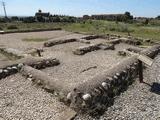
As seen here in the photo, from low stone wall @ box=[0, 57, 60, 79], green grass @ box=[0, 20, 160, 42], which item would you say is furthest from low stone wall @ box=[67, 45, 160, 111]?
green grass @ box=[0, 20, 160, 42]

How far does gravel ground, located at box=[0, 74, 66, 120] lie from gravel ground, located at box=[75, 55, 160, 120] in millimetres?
1232

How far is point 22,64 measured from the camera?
1271cm

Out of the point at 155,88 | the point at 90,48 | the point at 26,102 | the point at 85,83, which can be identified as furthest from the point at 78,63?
the point at 26,102

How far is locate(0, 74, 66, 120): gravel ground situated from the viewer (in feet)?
26.7

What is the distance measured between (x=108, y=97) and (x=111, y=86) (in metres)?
0.82

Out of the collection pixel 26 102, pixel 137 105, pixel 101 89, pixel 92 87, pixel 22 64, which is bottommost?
pixel 137 105

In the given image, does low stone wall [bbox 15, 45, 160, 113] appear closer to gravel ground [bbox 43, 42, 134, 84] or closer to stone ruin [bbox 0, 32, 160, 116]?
stone ruin [bbox 0, 32, 160, 116]

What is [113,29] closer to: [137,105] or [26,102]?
[137,105]

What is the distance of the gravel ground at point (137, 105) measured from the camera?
27.8ft

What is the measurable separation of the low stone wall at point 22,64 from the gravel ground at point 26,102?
35.6 inches

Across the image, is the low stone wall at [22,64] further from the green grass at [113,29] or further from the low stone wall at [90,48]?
the green grass at [113,29]

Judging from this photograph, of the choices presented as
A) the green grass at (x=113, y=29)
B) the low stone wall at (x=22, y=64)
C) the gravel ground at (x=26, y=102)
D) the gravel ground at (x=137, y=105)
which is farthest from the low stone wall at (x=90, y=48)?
the green grass at (x=113, y=29)

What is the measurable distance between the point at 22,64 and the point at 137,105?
6562 mm

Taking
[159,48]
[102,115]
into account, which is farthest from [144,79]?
[159,48]
